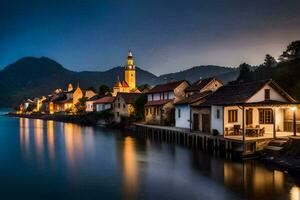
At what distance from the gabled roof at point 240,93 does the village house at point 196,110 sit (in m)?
3.25

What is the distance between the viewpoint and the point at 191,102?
1661 inches

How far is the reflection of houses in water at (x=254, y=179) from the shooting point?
20141 mm

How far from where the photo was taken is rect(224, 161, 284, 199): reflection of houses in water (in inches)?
793

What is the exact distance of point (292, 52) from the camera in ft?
229

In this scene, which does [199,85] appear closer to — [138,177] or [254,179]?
[138,177]

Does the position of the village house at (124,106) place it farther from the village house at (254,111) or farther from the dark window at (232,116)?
the dark window at (232,116)

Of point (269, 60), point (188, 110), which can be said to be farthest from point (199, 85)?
point (269, 60)

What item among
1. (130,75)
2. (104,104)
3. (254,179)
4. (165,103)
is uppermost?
(130,75)

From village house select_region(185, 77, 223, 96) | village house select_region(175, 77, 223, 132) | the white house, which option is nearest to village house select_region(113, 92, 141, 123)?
village house select_region(185, 77, 223, 96)

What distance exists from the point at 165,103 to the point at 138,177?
98.0 feet

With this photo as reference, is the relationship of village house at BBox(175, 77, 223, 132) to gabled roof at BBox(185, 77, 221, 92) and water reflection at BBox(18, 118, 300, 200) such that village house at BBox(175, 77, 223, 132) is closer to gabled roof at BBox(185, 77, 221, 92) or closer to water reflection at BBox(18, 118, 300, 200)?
gabled roof at BBox(185, 77, 221, 92)

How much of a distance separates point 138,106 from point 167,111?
43.0ft

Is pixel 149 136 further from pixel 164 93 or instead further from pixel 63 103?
pixel 63 103

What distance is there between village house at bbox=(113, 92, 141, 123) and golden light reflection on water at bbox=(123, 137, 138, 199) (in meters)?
29.0
